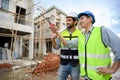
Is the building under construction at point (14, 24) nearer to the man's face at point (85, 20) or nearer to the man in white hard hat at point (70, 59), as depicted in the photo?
the man in white hard hat at point (70, 59)

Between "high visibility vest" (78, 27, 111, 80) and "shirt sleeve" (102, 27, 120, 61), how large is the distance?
0.18 feet

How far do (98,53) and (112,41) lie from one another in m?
0.21

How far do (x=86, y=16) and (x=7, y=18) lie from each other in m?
14.0

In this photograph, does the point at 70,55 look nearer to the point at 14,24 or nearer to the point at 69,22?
the point at 69,22

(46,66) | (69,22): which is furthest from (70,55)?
(46,66)

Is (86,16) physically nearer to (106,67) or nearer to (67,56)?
(106,67)

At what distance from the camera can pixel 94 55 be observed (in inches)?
86.4

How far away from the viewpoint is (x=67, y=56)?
3268 millimetres

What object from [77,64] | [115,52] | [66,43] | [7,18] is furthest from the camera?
[7,18]

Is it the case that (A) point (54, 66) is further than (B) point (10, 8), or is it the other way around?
(B) point (10, 8)

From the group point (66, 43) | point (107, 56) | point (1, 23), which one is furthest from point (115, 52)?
point (1, 23)

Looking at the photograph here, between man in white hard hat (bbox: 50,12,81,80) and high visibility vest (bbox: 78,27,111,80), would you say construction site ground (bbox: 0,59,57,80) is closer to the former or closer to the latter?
man in white hard hat (bbox: 50,12,81,80)

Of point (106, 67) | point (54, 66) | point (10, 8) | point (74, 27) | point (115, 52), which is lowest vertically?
point (54, 66)

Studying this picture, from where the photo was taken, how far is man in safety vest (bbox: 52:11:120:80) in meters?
2.08
